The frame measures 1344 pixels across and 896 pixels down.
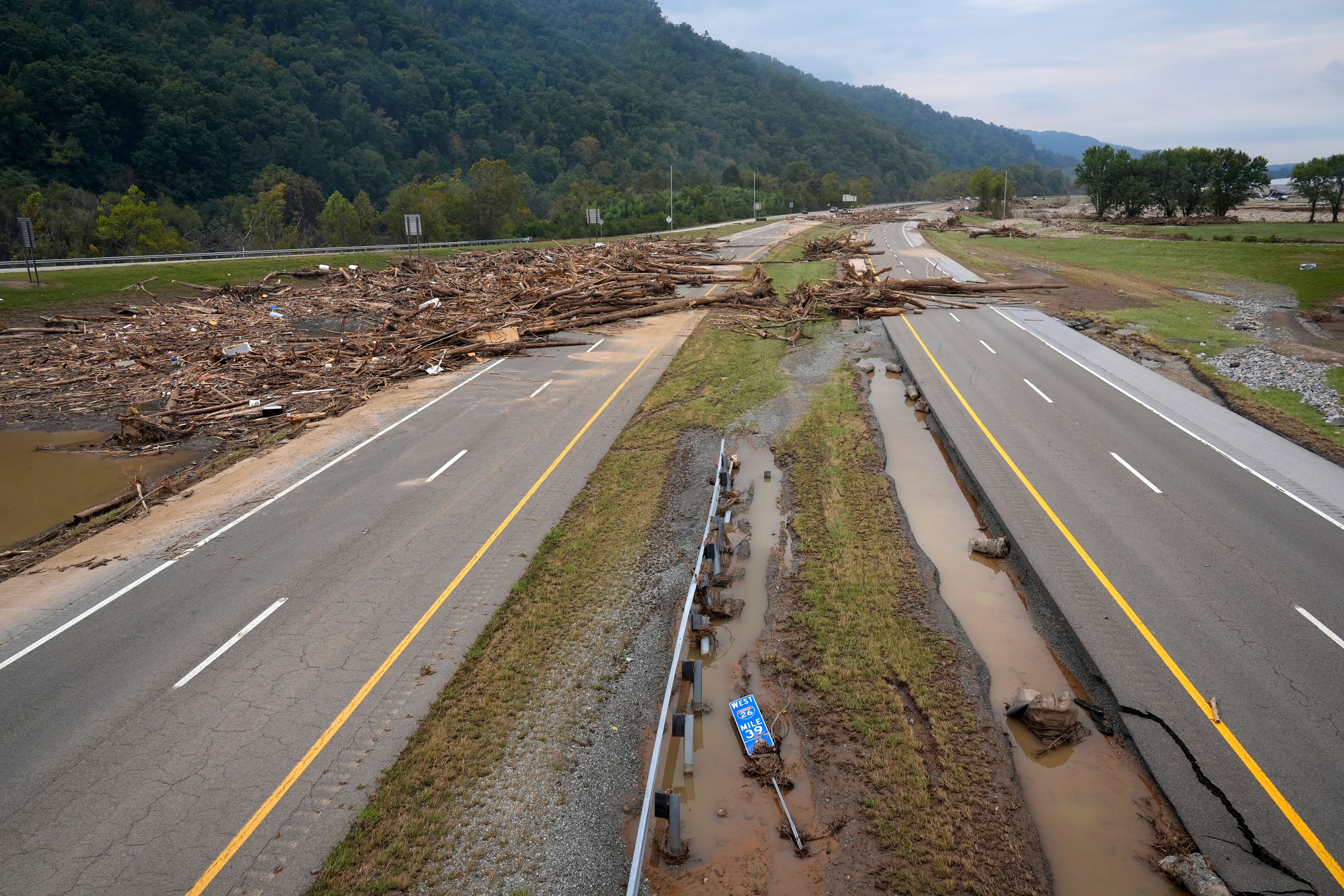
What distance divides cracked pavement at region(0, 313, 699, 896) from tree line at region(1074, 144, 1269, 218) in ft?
307

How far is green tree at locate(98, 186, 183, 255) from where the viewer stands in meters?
60.9

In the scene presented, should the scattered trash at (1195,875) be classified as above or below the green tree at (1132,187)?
below

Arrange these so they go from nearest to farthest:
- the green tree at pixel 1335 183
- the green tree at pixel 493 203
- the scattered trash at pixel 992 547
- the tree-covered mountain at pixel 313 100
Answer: the scattered trash at pixel 992 547 < the green tree at pixel 1335 183 < the green tree at pixel 493 203 < the tree-covered mountain at pixel 313 100

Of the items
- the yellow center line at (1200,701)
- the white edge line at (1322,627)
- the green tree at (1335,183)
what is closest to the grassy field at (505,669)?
the yellow center line at (1200,701)

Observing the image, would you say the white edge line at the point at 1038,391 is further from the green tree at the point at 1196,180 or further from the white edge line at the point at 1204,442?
the green tree at the point at 1196,180

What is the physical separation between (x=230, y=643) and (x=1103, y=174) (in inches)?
4282

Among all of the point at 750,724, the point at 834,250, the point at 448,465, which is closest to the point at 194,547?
the point at 448,465

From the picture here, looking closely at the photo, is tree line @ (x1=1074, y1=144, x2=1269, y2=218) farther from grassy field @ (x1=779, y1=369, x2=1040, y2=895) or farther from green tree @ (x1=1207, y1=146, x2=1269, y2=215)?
grassy field @ (x1=779, y1=369, x2=1040, y2=895)

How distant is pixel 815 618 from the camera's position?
11734 mm

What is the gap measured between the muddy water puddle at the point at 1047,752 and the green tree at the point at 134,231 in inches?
2673

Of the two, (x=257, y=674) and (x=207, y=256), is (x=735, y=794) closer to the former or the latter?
(x=257, y=674)

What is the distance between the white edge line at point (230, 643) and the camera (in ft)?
34.4

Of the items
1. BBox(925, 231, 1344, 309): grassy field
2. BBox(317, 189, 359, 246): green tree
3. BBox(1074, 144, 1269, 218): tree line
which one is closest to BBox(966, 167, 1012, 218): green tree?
BBox(1074, 144, 1269, 218): tree line

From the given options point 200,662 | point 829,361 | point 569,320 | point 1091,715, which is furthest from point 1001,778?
point 569,320
